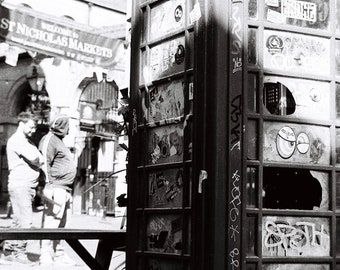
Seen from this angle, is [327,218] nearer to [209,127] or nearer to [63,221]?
[209,127]

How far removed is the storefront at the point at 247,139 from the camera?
Answer: 156 inches

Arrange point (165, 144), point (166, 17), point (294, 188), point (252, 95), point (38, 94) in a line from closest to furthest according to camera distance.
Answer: point (252, 95), point (294, 188), point (165, 144), point (166, 17), point (38, 94)

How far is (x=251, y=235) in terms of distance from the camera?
3996 millimetres

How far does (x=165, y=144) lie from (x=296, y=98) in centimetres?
92

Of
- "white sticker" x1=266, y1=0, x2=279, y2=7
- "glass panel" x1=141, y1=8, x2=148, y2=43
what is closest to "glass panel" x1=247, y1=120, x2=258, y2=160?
"white sticker" x1=266, y1=0, x2=279, y2=7

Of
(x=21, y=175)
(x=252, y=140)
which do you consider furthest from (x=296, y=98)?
(x=21, y=175)

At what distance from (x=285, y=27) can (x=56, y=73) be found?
2175 centimetres

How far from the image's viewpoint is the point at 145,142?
4.67 metres

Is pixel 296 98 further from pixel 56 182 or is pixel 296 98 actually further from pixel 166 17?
pixel 56 182

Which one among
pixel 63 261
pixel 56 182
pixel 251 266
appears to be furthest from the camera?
pixel 63 261

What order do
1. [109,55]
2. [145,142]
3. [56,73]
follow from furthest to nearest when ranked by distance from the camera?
[56,73] → [109,55] → [145,142]

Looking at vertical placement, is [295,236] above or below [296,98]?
below

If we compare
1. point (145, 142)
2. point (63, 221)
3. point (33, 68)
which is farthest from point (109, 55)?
point (145, 142)

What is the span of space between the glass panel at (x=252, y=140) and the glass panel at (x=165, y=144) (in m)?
0.46
